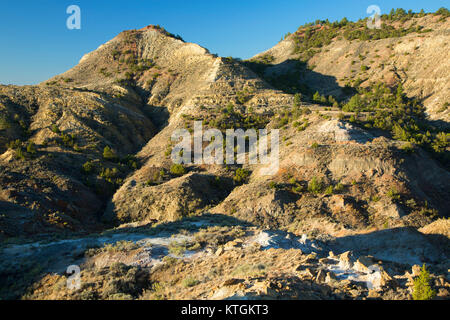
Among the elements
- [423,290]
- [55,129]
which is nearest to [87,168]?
Result: [55,129]

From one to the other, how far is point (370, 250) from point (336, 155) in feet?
37.8

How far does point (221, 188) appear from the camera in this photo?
1048 inches

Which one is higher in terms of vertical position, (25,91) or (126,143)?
(25,91)

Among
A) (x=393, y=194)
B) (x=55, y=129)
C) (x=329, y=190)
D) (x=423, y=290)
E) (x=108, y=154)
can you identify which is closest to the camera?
(x=423, y=290)

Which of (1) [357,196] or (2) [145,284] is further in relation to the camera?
(1) [357,196]

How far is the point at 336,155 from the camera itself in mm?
25422

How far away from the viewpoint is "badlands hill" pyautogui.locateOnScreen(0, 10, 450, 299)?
10320 millimetres

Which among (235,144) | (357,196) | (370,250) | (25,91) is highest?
(25,91)

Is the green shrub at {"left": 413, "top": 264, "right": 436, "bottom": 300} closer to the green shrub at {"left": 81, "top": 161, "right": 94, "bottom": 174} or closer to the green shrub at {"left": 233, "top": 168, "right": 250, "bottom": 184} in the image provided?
the green shrub at {"left": 233, "top": 168, "right": 250, "bottom": 184}

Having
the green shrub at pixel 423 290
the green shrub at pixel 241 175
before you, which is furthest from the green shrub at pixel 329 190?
the green shrub at pixel 423 290

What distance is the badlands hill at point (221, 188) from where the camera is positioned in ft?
33.9

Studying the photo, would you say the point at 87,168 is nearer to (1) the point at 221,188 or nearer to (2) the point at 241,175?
(1) the point at 221,188
